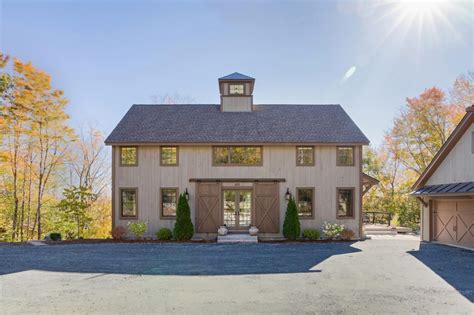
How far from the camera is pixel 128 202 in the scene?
52.7 ft

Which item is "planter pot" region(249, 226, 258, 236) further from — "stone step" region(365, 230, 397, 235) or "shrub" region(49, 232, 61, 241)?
"shrub" region(49, 232, 61, 241)

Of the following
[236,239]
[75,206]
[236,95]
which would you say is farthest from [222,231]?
[236,95]

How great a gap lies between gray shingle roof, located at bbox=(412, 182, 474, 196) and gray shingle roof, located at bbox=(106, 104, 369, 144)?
3.45 m

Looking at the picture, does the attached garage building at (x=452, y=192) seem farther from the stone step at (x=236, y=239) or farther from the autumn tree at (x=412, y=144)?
the stone step at (x=236, y=239)

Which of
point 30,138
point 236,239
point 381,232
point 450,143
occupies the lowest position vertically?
point 381,232

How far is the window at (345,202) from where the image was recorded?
52.4 feet

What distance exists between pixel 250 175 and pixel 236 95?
16.8 feet

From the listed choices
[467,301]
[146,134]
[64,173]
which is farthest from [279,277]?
[64,173]

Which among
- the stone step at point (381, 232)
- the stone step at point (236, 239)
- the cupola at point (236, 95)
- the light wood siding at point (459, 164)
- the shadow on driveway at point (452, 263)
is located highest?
the cupola at point (236, 95)

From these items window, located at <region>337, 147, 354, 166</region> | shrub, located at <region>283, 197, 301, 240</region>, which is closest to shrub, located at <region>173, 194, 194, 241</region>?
shrub, located at <region>283, 197, 301, 240</region>

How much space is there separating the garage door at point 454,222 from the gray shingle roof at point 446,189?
2.45 feet

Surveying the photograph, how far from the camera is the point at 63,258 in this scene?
35.9 feet

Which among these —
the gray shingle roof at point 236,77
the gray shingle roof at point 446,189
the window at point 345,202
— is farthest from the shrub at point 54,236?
the gray shingle roof at point 446,189

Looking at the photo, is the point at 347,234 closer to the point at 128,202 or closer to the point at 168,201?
the point at 168,201
